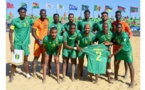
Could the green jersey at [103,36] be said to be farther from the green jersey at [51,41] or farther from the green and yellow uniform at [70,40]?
the green jersey at [51,41]

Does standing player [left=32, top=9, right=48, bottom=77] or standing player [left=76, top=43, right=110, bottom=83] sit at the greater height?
standing player [left=32, top=9, right=48, bottom=77]

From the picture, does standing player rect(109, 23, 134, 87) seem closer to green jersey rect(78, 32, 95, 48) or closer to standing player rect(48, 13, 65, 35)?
green jersey rect(78, 32, 95, 48)

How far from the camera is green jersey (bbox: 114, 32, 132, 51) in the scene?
6094mm

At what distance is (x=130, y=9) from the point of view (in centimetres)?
3419

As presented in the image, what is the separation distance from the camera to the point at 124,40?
610 cm

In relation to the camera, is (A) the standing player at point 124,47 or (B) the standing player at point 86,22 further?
(B) the standing player at point 86,22

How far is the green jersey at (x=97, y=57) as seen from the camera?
6680mm

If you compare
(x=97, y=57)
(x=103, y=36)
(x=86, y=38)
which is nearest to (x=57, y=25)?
(x=86, y=38)

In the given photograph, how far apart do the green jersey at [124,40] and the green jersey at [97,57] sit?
0.52m

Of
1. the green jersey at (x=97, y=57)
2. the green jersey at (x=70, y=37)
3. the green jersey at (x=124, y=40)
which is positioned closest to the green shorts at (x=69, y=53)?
the green jersey at (x=70, y=37)

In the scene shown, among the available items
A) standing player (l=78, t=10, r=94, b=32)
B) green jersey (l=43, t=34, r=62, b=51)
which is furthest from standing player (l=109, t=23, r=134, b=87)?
green jersey (l=43, t=34, r=62, b=51)

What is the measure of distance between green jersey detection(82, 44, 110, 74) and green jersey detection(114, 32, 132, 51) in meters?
0.52

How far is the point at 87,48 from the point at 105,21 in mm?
1125
